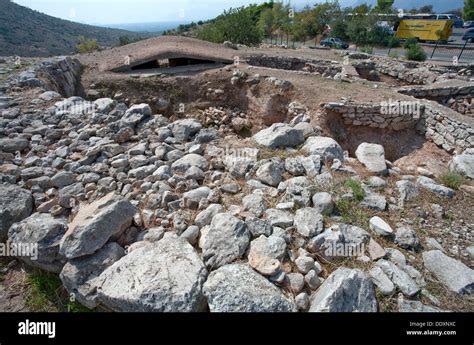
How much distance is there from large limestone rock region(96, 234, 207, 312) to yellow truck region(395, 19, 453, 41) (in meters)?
30.9

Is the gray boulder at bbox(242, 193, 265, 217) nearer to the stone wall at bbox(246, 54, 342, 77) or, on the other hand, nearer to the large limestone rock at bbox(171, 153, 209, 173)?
the large limestone rock at bbox(171, 153, 209, 173)

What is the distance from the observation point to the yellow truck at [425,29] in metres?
23.5

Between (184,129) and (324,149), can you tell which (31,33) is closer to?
(184,129)

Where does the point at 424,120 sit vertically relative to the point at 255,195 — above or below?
above

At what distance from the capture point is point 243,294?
232 cm

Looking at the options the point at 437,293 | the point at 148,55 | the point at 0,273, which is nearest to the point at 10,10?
A: the point at 148,55

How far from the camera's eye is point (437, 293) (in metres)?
2.58

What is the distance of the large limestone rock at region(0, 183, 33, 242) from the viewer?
130 inches

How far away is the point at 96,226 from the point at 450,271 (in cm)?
378

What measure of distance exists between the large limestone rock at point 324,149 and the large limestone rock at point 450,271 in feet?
6.85

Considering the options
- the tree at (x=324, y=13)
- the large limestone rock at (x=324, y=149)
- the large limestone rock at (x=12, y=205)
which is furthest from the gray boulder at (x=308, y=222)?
the tree at (x=324, y=13)

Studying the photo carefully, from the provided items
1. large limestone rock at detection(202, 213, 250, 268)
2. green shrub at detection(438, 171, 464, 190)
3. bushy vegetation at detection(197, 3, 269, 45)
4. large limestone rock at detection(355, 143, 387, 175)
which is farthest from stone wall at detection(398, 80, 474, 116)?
bushy vegetation at detection(197, 3, 269, 45)
